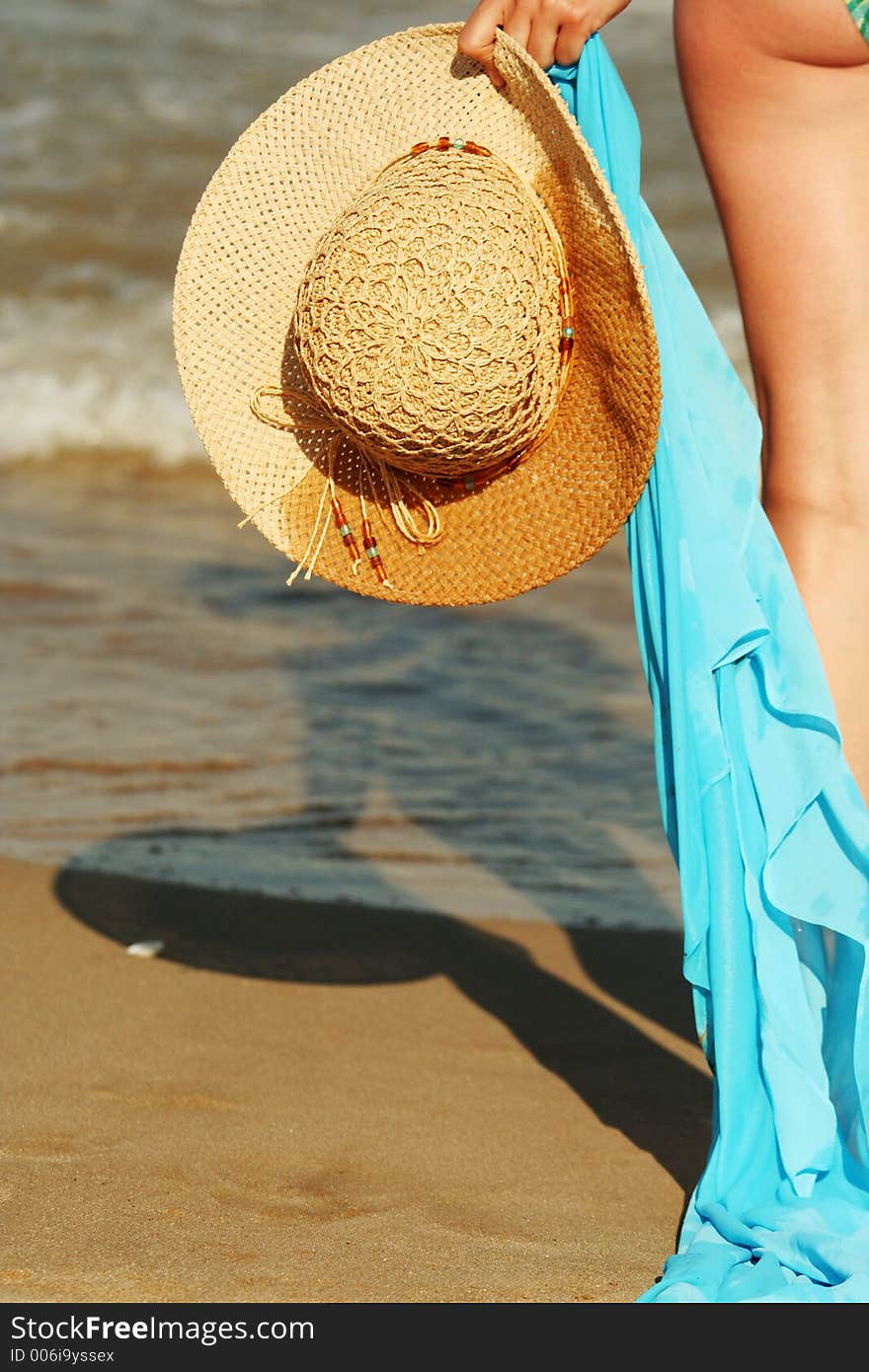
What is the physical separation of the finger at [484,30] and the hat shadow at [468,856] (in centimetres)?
137

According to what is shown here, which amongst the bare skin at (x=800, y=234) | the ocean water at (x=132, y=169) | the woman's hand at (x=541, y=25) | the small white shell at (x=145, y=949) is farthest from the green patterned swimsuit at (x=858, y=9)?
the ocean water at (x=132, y=169)

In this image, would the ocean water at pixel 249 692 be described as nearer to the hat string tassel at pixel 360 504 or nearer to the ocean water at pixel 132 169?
the ocean water at pixel 132 169

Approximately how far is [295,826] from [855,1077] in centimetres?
176

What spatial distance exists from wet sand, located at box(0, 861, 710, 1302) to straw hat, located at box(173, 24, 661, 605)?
0.71 meters

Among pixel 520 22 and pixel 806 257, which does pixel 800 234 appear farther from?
pixel 520 22

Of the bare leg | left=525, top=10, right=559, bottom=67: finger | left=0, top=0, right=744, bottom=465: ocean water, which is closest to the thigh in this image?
the bare leg

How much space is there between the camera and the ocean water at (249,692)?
3229 mm

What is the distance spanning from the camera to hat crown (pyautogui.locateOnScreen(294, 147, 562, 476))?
171 centimetres

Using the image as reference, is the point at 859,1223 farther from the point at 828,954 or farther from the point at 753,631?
the point at 753,631

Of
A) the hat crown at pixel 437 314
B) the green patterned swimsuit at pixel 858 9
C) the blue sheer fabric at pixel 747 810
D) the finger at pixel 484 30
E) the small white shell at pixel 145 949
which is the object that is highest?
the green patterned swimsuit at pixel 858 9

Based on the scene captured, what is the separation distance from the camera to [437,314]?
5.62 feet

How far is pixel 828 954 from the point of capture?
1866 mm

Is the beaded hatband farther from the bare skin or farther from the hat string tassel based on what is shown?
the bare skin

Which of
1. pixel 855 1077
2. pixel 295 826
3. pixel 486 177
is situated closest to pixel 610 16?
pixel 486 177
